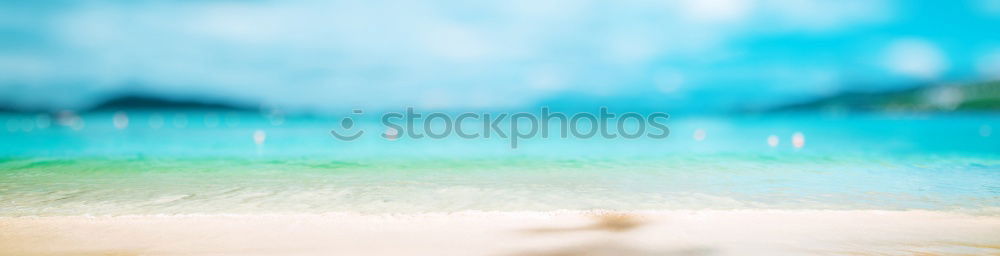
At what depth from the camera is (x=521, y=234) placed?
Result: 781 centimetres

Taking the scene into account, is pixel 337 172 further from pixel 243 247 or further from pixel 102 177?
pixel 243 247

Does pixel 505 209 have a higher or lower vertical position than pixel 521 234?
higher

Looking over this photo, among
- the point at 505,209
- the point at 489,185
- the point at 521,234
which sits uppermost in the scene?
the point at 489,185

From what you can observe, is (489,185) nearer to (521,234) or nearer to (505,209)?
(505,209)

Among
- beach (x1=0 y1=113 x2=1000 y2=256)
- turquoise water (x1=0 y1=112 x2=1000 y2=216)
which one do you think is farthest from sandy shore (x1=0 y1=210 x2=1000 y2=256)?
turquoise water (x1=0 y1=112 x2=1000 y2=216)

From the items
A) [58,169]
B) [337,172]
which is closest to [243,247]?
[337,172]

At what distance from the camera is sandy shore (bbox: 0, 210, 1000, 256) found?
6945mm

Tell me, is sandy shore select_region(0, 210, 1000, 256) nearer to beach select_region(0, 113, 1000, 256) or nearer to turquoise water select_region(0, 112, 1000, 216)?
beach select_region(0, 113, 1000, 256)

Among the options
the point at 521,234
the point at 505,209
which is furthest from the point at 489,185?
the point at 521,234

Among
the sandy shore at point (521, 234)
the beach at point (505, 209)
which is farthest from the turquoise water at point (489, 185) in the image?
the sandy shore at point (521, 234)

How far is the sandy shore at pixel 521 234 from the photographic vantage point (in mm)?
6945

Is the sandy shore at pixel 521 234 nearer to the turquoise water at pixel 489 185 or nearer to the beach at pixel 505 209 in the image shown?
the beach at pixel 505 209

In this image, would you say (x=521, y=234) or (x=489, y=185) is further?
(x=489, y=185)

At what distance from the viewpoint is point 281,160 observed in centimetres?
2255
